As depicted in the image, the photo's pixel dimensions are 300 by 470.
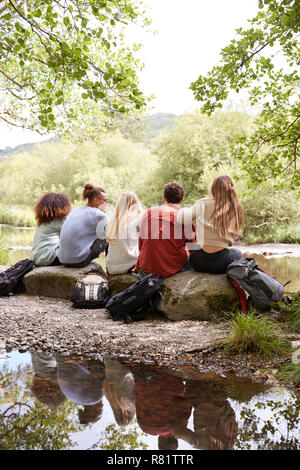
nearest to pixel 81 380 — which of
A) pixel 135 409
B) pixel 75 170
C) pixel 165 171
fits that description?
pixel 135 409

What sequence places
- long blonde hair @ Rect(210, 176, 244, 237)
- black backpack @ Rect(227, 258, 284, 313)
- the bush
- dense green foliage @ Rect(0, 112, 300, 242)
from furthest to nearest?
dense green foliage @ Rect(0, 112, 300, 242) → long blonde hair @ Rect(210, 176, 244, 237) → black backpack @ Rect(227, 258, 284, 313) → the bush

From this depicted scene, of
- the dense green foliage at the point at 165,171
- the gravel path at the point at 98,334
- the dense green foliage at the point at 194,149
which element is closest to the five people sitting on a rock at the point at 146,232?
the dense green foliage at the point at 165,171

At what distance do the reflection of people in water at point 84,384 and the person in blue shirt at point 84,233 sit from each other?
265cm

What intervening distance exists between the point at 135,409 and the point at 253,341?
1457mm

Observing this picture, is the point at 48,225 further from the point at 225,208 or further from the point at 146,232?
the point at 225,208

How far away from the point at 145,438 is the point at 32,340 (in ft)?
6.68

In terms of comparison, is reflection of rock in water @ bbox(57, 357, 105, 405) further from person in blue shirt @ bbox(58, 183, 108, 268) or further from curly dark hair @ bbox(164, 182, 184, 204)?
person in blue shirt @ bbox(58, 183, 108, 268)

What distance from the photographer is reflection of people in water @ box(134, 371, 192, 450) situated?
2.39 meters

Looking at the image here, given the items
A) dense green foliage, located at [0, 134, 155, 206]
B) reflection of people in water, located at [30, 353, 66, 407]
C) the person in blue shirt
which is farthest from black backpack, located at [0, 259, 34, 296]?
dense green foliage, located at [0, 134, 155, 206]

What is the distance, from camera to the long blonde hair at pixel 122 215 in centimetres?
566

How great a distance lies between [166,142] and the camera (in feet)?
73.5

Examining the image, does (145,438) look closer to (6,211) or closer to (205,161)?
(205,161)

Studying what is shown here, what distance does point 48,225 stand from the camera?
659 cm
